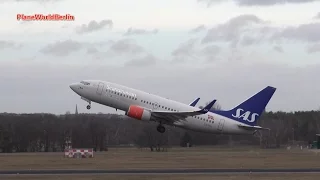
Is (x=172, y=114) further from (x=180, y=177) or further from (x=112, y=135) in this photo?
(x=112, y=135)

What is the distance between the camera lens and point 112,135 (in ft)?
550

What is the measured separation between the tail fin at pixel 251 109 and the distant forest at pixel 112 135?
2845cm

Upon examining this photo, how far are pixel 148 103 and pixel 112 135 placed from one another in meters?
96.3

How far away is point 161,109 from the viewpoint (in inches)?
2881

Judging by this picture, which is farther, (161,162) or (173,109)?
(173,109)

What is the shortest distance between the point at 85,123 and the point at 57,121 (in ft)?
21.9

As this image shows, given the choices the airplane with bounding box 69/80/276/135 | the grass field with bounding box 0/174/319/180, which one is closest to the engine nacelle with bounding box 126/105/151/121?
the airplane with bounding box 69/80/276/135

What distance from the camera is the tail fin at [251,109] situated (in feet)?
251

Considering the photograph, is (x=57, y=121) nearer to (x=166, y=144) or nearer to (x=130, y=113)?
(x=166, y=144)

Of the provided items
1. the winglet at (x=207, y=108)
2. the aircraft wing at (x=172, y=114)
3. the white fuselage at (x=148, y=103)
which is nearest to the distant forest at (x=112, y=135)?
the white fuselage at (x=148, y=103)

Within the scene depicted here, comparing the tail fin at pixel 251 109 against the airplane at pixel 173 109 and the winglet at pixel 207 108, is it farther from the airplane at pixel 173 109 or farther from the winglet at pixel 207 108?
the winglet at pixel 207 108

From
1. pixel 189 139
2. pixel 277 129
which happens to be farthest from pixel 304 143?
pixel 189 139

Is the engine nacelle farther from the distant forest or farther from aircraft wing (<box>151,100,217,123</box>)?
the distant forest

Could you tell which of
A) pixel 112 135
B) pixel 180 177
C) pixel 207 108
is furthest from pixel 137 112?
pixel 112 135
